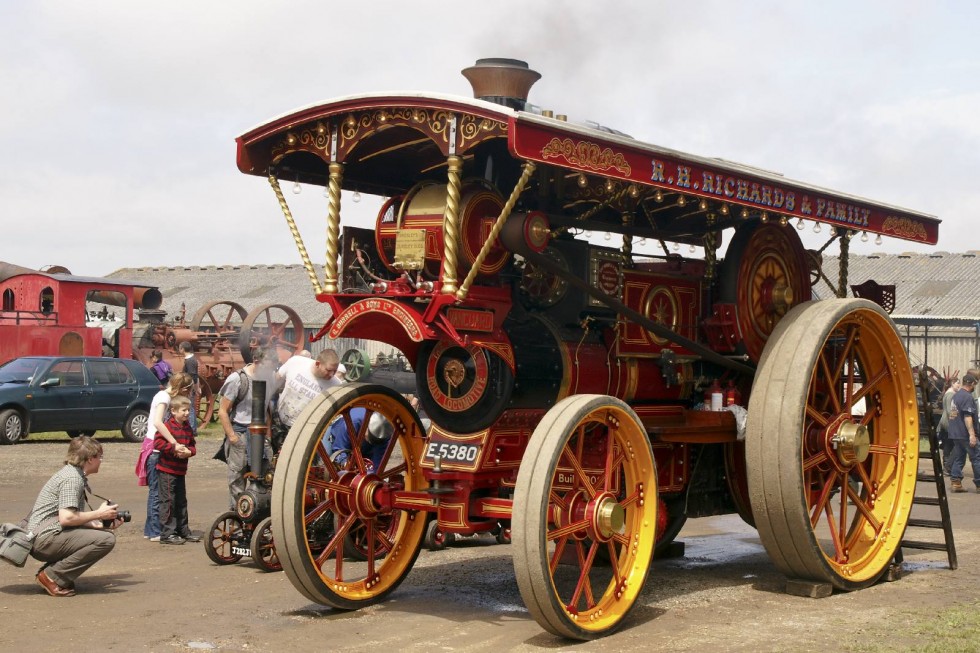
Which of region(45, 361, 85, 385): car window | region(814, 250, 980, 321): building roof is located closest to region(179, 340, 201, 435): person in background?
region(45, 361, 85, 385): car window

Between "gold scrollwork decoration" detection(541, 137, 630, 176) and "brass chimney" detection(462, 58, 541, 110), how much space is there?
1135mm

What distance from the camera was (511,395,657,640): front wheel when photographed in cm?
585

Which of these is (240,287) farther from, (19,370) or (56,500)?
(56,500)

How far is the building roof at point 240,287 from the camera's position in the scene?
37.6m

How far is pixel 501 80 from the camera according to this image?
743cm

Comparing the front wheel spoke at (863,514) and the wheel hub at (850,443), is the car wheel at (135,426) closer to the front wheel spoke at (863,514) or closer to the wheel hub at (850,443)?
the front wheel spoke at (863,514)

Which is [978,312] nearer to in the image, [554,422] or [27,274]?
[27,274]

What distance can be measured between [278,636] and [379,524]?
4.62ft

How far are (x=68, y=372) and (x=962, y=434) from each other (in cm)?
1296

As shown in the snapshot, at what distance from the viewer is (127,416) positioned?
18.9 metres

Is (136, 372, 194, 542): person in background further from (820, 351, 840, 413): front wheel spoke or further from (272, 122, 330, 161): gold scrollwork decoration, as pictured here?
(820, 351, 840, 413): front wheel spoke

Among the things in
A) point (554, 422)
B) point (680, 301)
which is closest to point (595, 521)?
point (554, 422)

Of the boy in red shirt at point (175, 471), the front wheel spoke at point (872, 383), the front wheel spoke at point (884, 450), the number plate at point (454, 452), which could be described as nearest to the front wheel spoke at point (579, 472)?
the number plate at point (454, 452)

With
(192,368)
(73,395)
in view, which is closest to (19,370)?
(73,395)
